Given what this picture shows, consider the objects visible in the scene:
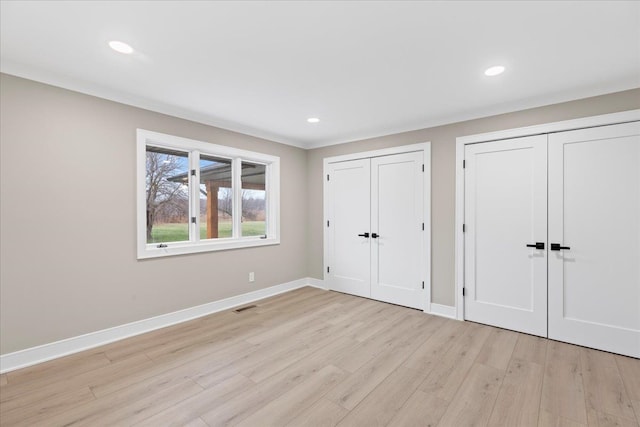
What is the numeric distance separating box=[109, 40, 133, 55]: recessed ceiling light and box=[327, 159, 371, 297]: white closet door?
3.19 meters

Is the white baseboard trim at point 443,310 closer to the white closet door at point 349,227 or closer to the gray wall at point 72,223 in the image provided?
the white closet door at point 349,227

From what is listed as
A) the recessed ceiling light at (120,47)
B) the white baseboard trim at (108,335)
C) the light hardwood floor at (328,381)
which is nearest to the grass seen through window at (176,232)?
the white baseboard trim at (108,335)

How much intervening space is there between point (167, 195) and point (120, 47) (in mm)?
1757

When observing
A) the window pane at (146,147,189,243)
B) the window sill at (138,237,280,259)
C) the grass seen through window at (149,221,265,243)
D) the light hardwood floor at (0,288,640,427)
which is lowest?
the light hardwood floor at (0,288,640,427)

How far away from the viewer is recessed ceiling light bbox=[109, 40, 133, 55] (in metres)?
2.10

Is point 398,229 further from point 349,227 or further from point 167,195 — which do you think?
point 167,195

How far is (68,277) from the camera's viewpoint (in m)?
2.71

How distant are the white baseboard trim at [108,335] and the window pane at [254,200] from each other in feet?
3.21

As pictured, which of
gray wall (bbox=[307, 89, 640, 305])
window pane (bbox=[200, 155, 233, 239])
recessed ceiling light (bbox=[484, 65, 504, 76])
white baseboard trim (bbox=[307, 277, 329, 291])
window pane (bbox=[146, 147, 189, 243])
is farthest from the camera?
white baseboard trim (bbox=[307, 277, 329, 291])

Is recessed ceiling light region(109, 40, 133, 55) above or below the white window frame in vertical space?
above

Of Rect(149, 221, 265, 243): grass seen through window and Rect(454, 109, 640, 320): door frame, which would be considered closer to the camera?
Rect(454, 109, 640, 320): door frame

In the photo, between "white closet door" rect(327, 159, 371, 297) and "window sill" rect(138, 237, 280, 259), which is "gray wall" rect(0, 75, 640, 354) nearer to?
"window sill" rect(138, 237, 280, 259)

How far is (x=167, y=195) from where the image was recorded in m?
3.54

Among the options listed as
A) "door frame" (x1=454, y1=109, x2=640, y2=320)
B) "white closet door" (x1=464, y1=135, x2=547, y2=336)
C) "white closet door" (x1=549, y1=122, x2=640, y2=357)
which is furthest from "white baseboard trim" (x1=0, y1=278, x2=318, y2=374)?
"white closet door" (x1=549, y1=122, x2=640, y2=357)
